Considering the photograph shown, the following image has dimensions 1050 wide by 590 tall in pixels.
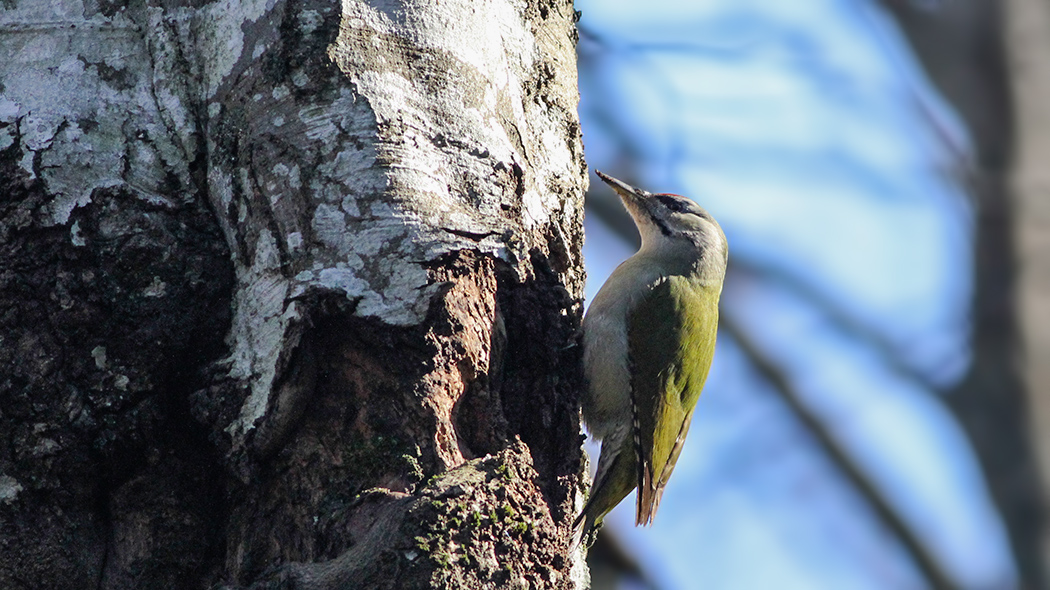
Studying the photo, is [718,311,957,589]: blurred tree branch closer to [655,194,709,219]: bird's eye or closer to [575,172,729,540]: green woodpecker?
[655,194,709,219]: bird's eye

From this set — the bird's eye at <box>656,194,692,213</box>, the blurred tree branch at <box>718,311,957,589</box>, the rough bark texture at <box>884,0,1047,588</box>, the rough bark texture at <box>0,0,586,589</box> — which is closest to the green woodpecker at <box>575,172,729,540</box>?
the bird's eye at <box>656,194,692,213</box>

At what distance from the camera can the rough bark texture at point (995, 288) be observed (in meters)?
6.09

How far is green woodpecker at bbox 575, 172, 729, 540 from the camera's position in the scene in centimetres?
411

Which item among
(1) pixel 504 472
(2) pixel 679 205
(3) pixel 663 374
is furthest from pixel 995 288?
(1) pixel 504 472

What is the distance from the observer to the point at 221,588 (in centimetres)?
216

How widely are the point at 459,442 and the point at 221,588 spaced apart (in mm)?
627

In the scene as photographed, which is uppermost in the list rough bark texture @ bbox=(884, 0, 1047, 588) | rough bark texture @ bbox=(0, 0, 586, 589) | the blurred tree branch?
rough bark texture @ bbox=(0, 0, 586, 589)

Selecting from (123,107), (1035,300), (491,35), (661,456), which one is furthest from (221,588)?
(1035,300)

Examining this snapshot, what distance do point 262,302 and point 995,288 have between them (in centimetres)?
523

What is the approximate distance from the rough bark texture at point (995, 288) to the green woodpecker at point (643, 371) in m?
2.61

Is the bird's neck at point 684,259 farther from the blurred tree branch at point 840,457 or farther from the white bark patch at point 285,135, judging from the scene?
the blurred tree branch at point 840,457

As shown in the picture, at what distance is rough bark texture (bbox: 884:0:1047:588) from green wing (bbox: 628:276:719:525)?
108 inches

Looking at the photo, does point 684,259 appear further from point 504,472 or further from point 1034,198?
point 1034,198

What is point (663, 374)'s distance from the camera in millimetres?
4289
